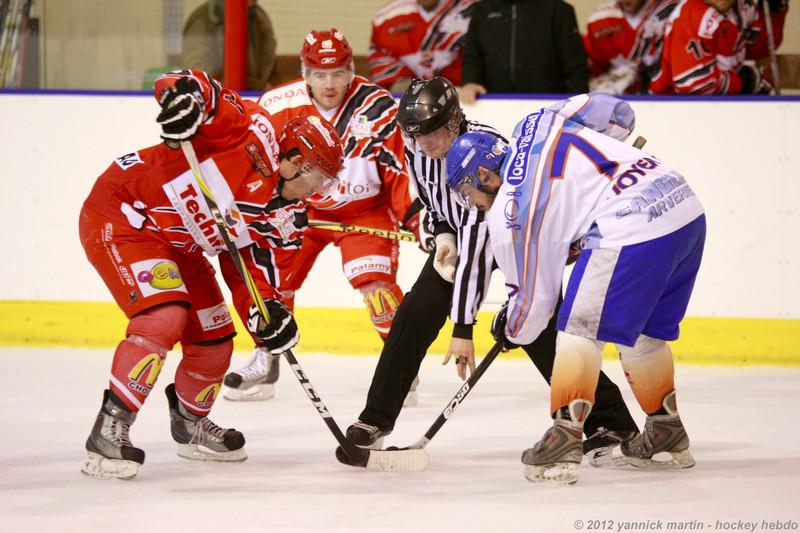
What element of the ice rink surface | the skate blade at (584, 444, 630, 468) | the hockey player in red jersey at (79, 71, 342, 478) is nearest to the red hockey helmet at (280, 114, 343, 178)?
the hockey player in red jersey at (79, 71, 342, 478)

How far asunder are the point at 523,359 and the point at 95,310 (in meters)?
1.86

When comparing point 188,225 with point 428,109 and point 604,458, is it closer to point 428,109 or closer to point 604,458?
point 428,109

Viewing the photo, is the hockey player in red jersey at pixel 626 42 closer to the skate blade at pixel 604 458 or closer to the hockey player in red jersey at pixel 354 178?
the hockey player in red jersey at pixel 354 178

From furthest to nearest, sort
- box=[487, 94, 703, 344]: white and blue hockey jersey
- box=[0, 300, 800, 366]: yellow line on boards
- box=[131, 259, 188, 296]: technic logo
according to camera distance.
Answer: box=[0, 300, 800, 366]: yellow line on boards
box=[131, 259, 188, 296]: technic logo
box=[487, 94, 703, 344]: white and blue hockey jersey

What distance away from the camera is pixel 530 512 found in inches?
113

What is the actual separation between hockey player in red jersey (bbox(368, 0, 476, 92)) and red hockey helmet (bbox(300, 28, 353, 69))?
132 centimetres

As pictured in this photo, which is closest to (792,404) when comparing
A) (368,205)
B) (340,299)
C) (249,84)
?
(368,205)

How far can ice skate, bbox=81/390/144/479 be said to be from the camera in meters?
→ 3.18

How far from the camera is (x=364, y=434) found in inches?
136

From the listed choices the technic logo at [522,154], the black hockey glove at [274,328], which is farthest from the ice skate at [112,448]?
the technic logo at [522,154]

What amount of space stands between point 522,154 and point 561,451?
0.73 meters

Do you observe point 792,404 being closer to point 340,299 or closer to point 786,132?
point 786,132

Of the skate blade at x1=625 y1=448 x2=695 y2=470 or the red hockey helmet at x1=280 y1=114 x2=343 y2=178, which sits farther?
the skate blade at x1=625 y1=448 x2=695 y2=470

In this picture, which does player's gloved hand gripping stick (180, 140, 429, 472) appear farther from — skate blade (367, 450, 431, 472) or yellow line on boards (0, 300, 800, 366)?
yellow line on boards (0, 300, 800, 366)
